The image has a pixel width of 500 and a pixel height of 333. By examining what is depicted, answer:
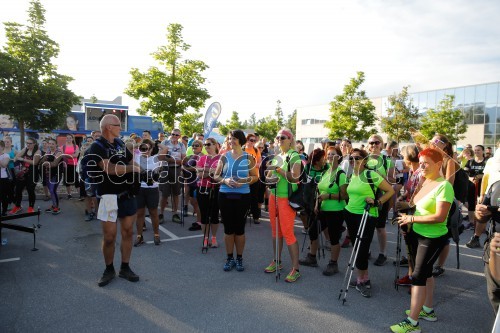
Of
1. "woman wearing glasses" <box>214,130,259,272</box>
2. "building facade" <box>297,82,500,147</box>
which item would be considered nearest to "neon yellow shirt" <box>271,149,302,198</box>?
"woman wearing glasses" <box>214,130,259,272</box>

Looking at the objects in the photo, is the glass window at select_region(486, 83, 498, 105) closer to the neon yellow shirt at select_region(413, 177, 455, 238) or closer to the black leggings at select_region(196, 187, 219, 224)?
the black leggings at select_region(196, 187, 219, 224)

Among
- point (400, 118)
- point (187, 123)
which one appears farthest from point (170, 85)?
point (400, 118)

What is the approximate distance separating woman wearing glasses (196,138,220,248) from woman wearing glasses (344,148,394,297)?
2.48 m

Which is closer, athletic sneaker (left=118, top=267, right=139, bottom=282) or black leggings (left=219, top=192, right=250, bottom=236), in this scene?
athletic sneaker (left=118, top=267, right=139, bottom=282)

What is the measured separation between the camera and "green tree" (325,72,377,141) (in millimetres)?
30234

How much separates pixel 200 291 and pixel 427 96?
46.0m

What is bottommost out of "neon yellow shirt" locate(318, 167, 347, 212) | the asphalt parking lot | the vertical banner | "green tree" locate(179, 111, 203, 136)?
the asphalt parking lot

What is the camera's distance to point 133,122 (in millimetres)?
28609

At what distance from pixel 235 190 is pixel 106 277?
2.05 metres

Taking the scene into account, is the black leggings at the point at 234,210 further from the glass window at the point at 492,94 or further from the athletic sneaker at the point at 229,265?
the glass window at the point at 492,94

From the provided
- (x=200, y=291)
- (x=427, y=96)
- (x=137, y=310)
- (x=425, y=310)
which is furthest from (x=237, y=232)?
A: (x=427, y=96)

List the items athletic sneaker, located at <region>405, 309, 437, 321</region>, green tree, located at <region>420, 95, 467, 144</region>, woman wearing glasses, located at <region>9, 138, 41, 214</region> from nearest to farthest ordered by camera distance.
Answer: athletic sneaker, located at <region>405, 309, 437, 321</region> < woman wearing glasses, located at <region>9, 138, 41, 214</region> < green tree, located at <region>420, 95, 467, 144</region>

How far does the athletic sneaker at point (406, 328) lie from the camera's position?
312cm

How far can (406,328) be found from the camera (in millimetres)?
3129
